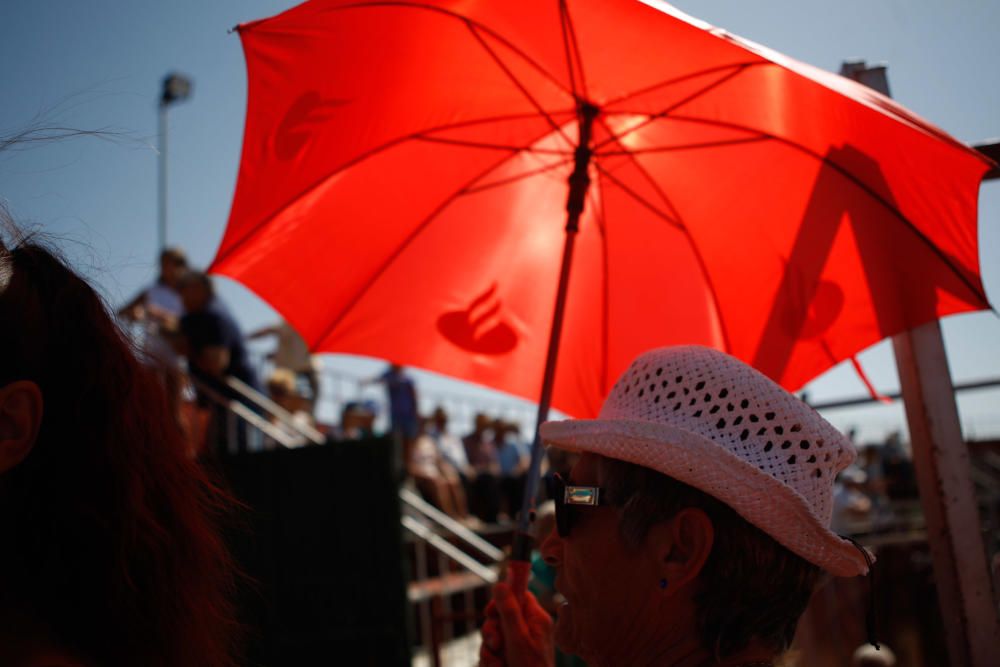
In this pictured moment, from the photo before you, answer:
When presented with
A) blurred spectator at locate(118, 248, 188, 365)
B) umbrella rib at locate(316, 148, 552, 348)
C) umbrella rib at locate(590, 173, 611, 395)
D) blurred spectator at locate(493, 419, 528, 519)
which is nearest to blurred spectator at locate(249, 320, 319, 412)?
blurred spectator at locate(118, 248, 188, 365)

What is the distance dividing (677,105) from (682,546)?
1.63m

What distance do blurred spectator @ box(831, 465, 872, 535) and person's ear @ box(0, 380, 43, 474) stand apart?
9.74 meters

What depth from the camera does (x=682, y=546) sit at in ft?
5.30

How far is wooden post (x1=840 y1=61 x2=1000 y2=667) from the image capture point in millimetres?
2617

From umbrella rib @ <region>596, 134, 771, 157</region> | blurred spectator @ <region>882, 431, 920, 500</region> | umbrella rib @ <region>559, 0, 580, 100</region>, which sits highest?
umbrella rib @ <region>559, 0, 580, 100</region>

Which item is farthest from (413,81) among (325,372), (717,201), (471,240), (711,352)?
(325,372)

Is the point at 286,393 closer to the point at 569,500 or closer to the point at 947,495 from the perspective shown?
the point at 947,495

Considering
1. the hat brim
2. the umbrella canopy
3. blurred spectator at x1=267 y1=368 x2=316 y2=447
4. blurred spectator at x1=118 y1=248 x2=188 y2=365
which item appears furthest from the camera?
blurred spectator at x1=267 y1=368 x2=316 y2=447

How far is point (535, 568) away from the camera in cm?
339

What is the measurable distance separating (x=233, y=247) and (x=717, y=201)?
1.77 metres

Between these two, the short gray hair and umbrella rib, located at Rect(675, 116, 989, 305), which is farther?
umbrella rib, located at Rect(675, 116, 989, 305)

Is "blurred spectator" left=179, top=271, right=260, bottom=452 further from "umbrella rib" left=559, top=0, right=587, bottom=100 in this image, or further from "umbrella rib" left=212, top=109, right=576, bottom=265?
"umbrella rib" left=559, top=0, right=587, bottom=100

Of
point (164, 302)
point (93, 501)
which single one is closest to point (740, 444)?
point (93, 501)

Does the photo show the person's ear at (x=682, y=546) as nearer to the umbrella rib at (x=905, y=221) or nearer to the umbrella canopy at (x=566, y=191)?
the umbrella canopy at (x=566, y=191)
